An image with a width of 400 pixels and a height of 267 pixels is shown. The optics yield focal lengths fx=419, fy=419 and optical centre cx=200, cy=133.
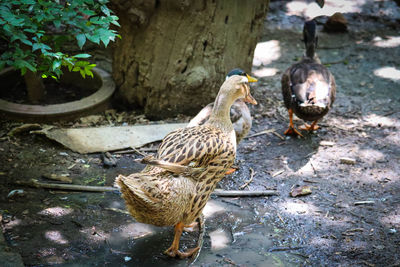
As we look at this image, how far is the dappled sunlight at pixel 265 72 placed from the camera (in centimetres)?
733

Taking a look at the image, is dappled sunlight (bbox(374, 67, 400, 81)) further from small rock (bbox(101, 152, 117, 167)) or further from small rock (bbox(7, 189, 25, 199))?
small rock (bbox(7, 189, 25, 199))

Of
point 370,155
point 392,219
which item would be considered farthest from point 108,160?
point 370,155

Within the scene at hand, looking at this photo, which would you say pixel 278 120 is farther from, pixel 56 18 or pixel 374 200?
pixel 56 18

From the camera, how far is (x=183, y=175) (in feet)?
10.8

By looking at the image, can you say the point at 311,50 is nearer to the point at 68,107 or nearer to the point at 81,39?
the point at 68,107

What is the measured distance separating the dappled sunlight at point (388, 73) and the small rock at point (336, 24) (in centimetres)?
189

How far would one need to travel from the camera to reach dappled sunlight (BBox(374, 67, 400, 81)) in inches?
283

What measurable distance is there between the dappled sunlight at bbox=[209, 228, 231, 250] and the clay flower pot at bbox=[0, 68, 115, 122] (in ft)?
9.25

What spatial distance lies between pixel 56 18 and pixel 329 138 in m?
3.80

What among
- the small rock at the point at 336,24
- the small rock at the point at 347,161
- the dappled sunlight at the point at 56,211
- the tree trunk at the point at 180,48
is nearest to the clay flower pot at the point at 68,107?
the tree trunk at the point at 180,48

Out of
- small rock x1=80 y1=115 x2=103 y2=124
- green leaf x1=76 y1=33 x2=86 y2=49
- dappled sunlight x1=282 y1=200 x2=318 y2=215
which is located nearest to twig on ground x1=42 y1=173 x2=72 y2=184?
small rock x1=80 y1=115 x2=103 y2=124

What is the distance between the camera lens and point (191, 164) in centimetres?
332

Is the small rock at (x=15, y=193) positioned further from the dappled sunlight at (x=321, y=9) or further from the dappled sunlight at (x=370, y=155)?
the dappled sunlight at (x=321, y=9)

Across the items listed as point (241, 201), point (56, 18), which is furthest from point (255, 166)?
point (56, 18)
